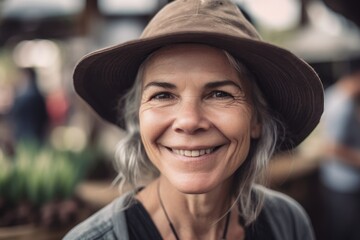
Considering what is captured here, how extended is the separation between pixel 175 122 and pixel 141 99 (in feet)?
0.68

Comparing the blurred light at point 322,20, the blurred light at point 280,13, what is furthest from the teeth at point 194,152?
the blurred light at point 322,20

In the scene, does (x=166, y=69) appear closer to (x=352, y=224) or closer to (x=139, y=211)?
(x=139, y=211)

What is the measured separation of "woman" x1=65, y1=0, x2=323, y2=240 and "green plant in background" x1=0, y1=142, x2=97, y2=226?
1169mm

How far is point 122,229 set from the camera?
65.1 inches

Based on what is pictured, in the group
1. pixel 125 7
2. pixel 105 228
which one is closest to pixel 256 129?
pixel 105 228

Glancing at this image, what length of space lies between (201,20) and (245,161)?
589 mm

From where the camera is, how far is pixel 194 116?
152 centimetres

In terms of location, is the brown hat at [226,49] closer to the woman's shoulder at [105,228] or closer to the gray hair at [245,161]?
the gray hair at [245,161]

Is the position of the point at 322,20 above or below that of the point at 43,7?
below

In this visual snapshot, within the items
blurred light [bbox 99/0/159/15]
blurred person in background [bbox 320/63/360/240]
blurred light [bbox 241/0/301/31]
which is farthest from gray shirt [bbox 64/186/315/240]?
blurred light [bbox 241/0/301/31]

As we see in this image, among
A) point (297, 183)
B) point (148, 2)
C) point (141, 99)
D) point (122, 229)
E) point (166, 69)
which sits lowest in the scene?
point (297, 183)

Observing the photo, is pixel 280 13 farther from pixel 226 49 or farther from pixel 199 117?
pixel 199 117

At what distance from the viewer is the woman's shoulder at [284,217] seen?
1909mm

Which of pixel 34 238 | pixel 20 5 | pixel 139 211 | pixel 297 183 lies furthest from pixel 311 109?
pixel 20 5
